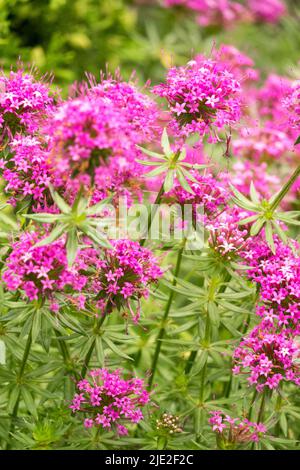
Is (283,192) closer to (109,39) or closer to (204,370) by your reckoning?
(204,370)

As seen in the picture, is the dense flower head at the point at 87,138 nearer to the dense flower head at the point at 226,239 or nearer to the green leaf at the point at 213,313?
the dense flower head at the point at 226,239

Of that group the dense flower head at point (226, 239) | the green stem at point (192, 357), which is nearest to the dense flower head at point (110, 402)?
the green stem at point (192, 357)

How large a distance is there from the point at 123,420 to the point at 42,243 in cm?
111

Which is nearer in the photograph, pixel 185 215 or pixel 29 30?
pixel 185 215

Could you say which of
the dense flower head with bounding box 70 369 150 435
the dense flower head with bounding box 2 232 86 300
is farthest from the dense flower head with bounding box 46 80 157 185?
the dense flower head with bounding box 70 369 150 435

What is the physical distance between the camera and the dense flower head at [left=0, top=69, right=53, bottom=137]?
10.5 ft

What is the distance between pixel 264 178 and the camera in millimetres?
4828

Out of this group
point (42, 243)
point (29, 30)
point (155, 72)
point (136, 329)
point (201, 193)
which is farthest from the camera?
point (155, 72)

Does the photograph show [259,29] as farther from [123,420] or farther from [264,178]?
[123,420]

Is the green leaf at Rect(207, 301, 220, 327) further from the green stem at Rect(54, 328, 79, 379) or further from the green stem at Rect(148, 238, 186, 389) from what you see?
the green stem at Rect(54, 328, 79, 379)

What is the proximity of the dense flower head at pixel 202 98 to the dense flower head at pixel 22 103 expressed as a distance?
582 millimetres

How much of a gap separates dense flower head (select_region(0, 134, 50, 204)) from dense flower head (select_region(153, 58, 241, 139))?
0.69 m
